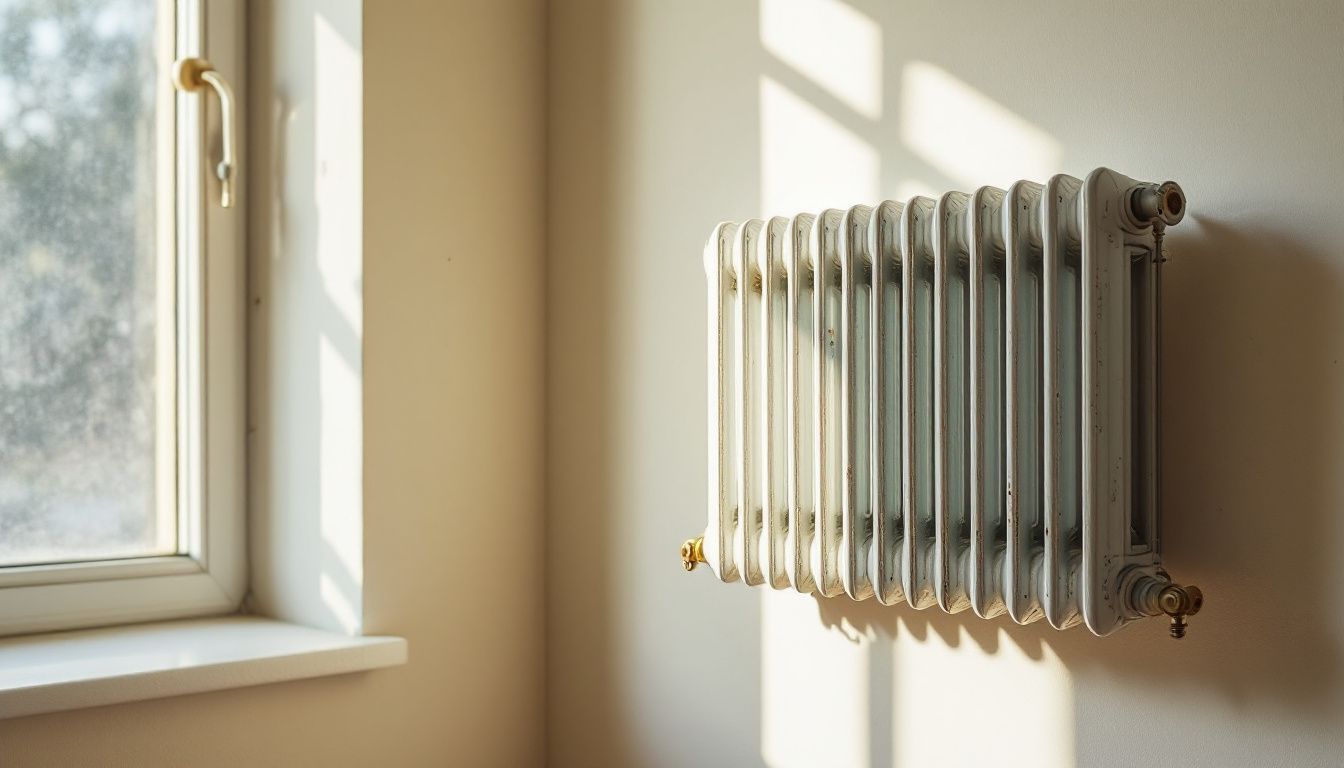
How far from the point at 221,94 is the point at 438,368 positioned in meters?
0.62

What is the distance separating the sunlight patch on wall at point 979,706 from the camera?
1378mm

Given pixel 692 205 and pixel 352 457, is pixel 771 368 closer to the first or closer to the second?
pixel 692 205

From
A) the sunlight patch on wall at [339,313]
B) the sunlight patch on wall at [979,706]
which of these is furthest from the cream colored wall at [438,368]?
the sunlight patch on wall at [979,706]

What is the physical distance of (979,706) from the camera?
1.45 meters

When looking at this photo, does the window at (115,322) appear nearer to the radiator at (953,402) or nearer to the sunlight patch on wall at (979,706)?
the radiator at (953,402)

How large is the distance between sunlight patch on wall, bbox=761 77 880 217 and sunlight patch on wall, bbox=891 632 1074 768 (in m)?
0.62

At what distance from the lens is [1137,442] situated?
1247 millimetres

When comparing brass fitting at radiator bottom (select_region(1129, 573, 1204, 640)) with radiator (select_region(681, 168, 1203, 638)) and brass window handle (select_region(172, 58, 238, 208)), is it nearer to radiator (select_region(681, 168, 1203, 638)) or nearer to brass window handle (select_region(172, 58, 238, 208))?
radiator (select_region(681, 168, 1203, 638))

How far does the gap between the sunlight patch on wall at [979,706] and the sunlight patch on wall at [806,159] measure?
0.62 m

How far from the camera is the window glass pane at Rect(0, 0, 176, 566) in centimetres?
187

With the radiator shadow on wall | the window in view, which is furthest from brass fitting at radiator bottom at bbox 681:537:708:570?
the window

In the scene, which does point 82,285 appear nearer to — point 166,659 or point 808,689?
point 166,659

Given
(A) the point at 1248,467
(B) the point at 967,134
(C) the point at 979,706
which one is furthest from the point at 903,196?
(C) the point at 979,706

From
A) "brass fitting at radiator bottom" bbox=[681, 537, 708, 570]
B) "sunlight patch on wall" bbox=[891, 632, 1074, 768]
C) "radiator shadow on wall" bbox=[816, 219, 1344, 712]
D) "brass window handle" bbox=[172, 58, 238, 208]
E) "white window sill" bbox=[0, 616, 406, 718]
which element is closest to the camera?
"radiator shadow on wall" bbox=[816, 219, 1344, 712]
